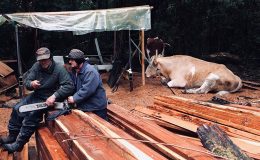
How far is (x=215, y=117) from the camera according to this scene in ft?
19.9

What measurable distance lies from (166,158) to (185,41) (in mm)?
19056

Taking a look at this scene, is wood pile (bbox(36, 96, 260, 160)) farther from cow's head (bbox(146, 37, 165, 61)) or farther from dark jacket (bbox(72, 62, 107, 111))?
cow's head (bbox(146, 37, 165, 61))

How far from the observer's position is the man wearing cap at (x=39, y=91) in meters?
6.45

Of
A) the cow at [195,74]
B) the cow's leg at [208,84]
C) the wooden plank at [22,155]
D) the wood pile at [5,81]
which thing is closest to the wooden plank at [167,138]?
the wooden plank at [22,155]

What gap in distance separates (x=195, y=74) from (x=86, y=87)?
27.5 feet

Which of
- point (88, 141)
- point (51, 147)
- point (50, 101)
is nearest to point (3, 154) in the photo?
point (50, 101)

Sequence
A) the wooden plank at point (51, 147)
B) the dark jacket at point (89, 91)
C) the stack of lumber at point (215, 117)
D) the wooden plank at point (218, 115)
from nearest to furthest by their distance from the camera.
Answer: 1. the wooden plank at point (51, 147)
2. the stack of lumber at point (215, 117)
3. the wooden plank at point (218, 115)
4. the dark jacket at point (89, 91)

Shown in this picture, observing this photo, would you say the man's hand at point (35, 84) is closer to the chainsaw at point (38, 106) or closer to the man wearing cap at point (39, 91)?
the man wearing cap at point (39, 91)

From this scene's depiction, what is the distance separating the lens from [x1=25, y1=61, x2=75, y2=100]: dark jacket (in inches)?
258

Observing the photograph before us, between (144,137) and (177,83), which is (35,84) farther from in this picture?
(177,83)

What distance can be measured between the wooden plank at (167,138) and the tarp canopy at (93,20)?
775 centimetres

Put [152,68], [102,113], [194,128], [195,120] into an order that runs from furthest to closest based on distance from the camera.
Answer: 1. [152,68]
2. [102,113]
3. [195,120]
4. [194,128]

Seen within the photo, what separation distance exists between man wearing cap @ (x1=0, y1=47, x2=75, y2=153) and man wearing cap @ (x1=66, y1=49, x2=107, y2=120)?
0.34 metres

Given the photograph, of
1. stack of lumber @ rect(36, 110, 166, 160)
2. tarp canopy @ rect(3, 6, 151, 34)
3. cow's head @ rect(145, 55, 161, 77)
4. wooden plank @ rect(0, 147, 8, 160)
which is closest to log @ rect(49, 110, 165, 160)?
stack of lumber @ rect(36, 110, 166, 160)
